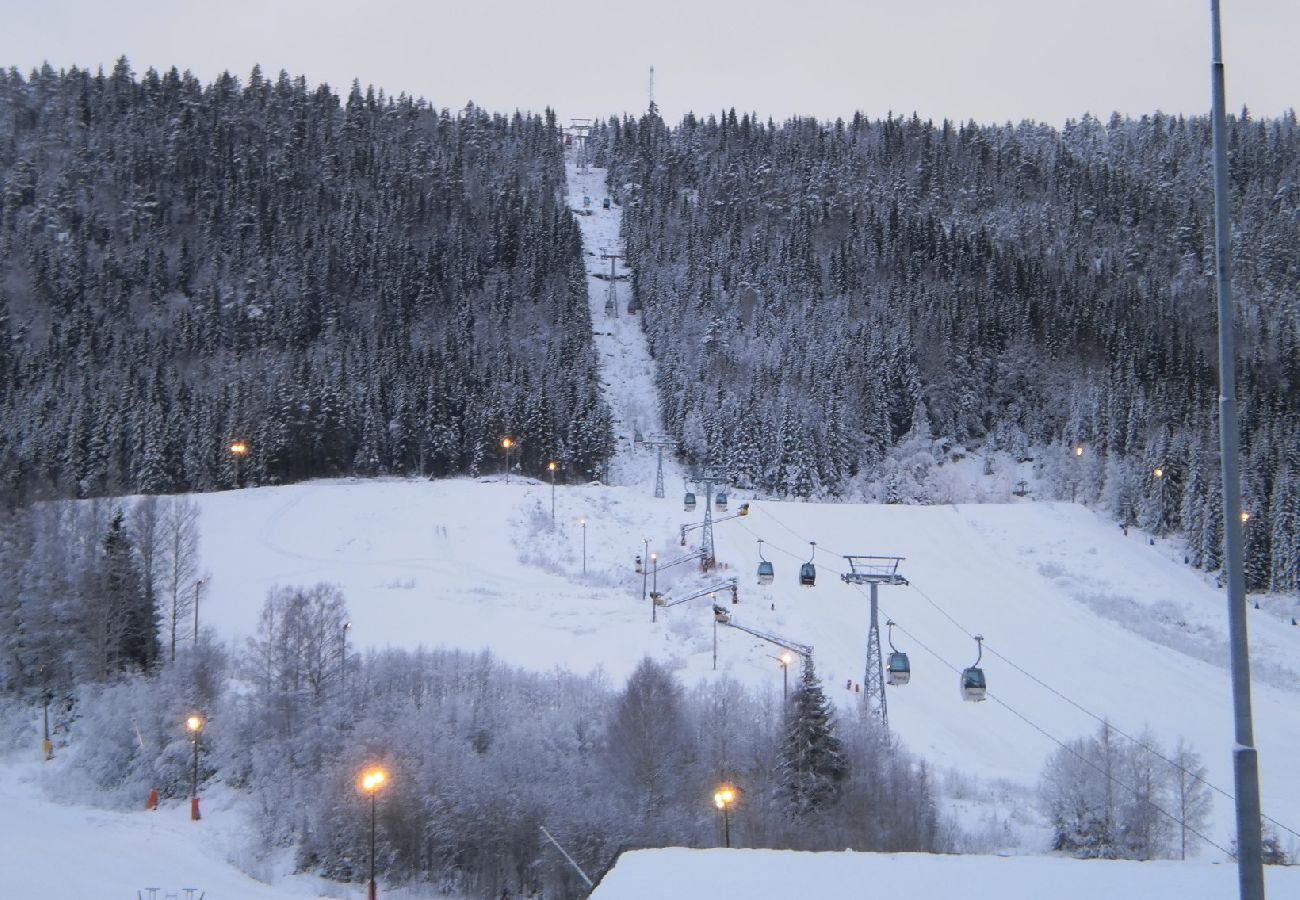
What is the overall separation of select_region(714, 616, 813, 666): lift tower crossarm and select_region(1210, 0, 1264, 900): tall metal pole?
3520cm

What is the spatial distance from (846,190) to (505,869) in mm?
151181

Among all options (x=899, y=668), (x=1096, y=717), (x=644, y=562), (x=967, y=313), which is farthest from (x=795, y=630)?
(x=967, y=313)

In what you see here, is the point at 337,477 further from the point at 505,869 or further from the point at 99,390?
A: the point at 505,869

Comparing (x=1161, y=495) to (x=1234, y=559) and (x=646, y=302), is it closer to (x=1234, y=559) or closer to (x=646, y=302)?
(x=1234, y=559)

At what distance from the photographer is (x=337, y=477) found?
83.5 m

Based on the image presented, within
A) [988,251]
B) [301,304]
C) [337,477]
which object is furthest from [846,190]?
[337,477]

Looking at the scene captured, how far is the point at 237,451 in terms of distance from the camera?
7838cm

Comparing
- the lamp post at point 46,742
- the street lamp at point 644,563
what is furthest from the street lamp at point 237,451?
the lamp post at point 46,742

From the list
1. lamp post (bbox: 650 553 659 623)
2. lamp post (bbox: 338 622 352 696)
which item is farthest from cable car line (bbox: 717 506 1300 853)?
lamp post (bbox: 338 622 352 696)

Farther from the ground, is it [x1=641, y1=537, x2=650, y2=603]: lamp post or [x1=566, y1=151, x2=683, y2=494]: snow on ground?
[x1=566, y1=151, x2=683, y2=494]: snow on ground

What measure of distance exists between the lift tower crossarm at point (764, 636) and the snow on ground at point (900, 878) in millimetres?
32561

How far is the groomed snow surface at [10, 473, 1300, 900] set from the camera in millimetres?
20219

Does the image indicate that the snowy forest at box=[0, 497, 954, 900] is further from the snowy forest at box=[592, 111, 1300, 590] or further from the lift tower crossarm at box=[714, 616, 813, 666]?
the snowy forest at box=[592, 111, 1300, 590]

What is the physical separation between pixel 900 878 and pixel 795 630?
40448 mm
